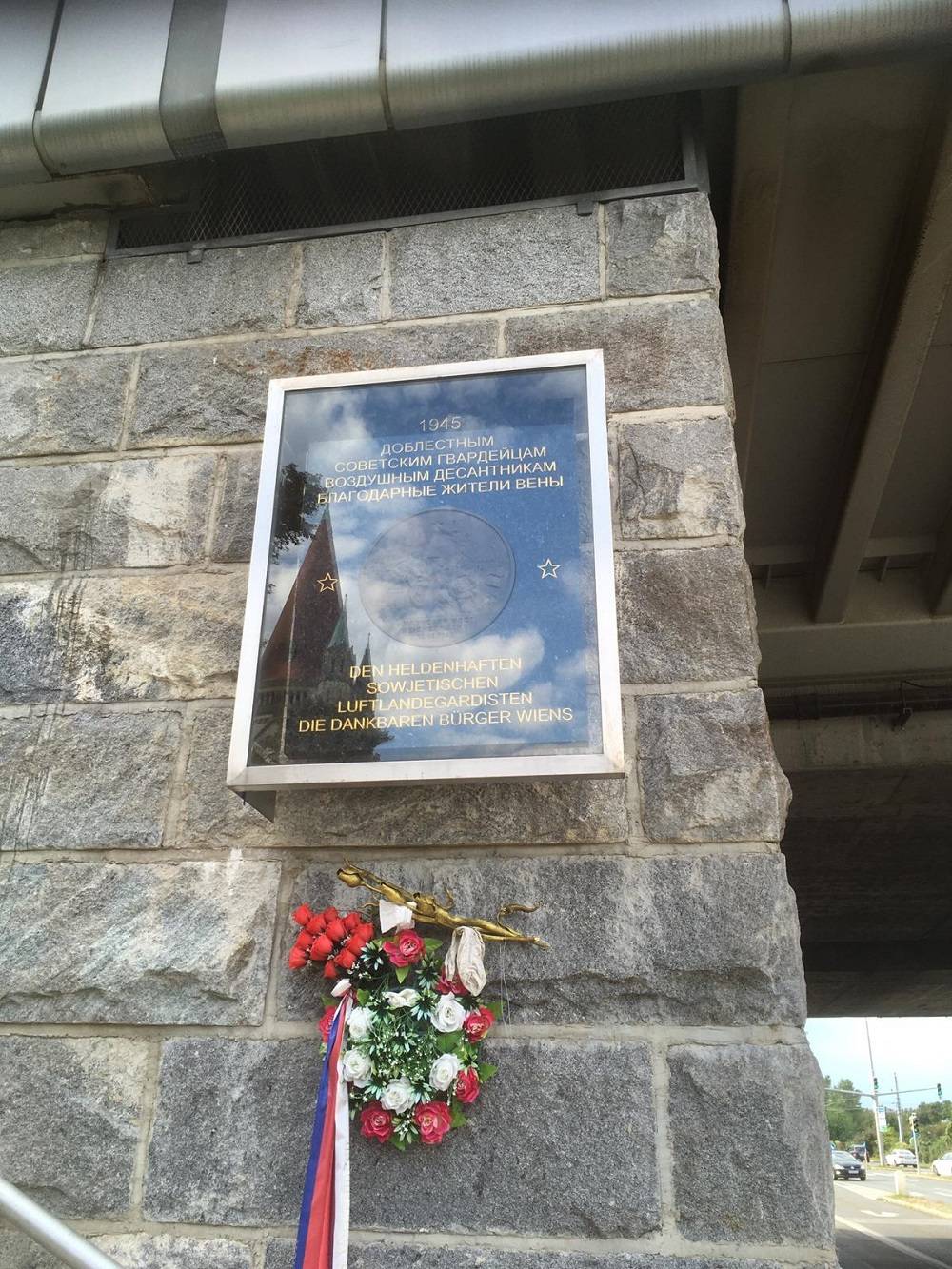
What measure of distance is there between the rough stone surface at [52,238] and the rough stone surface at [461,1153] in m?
2.59

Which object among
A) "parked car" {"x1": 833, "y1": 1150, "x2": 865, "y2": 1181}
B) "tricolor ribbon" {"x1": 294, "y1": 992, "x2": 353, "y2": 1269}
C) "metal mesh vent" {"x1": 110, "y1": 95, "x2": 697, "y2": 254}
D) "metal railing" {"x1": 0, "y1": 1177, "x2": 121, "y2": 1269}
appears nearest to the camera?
"metal railing" {"x1": 0, "y1": 1177, "x2": 121, "y2": 1269}

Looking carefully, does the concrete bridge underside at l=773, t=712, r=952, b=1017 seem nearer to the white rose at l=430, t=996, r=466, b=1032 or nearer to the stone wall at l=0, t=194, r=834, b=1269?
the stone wall at l=0, t=194, r=834, b=1269

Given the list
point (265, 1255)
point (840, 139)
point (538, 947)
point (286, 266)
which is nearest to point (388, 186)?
point (286, 266)

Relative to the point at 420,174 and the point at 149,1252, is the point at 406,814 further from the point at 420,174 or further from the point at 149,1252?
the point at 420,174

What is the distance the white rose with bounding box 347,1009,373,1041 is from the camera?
201 centimetres

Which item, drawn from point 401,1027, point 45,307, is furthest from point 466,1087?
point 45,307

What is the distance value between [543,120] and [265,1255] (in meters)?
3.19

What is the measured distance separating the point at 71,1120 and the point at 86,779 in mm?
794

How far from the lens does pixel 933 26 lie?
2.59 metres

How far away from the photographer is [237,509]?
274cm

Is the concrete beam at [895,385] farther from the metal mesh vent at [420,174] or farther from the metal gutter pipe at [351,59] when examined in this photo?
the metal mesh vent at [420,174]

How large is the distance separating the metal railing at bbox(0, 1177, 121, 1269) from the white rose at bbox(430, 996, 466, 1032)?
71 centimetres

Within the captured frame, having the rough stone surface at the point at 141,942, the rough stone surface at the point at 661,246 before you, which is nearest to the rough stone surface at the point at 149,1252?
the rough stone surface at the point at 141,942

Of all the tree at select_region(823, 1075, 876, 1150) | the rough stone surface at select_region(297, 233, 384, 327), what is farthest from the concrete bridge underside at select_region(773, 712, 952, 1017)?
the tree at select_region(823, 1075, 876, 1150)
